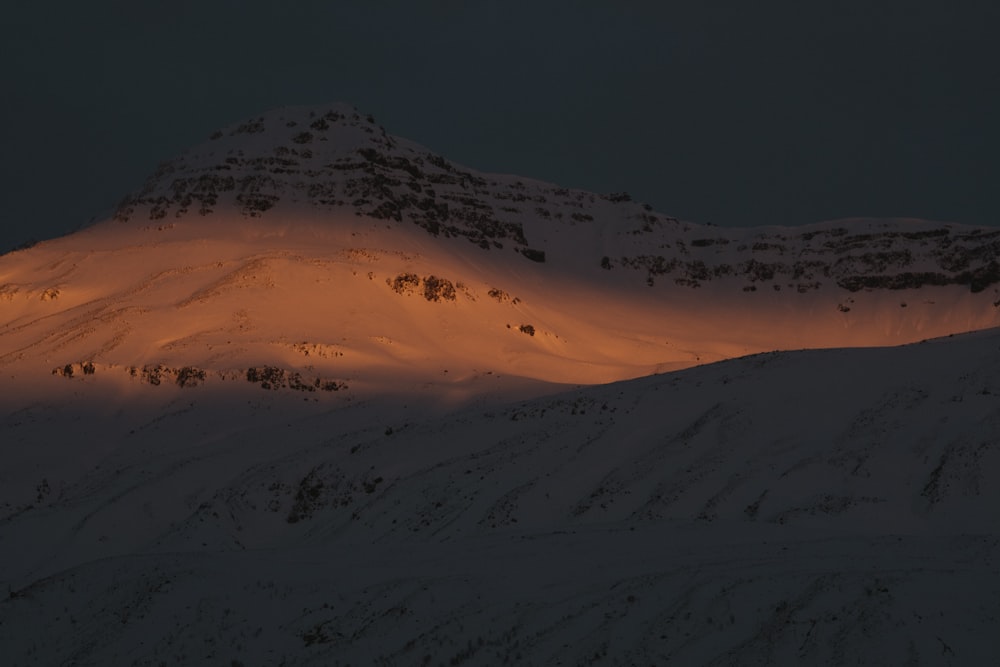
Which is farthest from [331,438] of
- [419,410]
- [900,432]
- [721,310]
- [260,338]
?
[721,310]

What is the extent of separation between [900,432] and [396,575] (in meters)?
12.0

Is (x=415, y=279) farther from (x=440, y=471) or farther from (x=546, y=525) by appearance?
(x=546, y=525)

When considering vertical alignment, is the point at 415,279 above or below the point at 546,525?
above

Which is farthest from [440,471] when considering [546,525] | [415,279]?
[415,279]

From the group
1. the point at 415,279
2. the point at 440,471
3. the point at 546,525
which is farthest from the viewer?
the point at 415,279

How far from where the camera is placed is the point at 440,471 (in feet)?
70.7

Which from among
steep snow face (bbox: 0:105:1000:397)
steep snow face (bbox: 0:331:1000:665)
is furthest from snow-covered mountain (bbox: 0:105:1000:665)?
steep snow face (bbox: 0:105:1000:397)

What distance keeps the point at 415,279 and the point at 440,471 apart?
30048 millimetres

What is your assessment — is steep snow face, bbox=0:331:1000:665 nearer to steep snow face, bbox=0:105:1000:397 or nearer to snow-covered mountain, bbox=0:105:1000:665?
snow-covered mountain, bbox=0:105:1000:665

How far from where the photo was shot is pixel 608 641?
30.9ft

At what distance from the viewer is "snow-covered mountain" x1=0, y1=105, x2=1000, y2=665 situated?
10.2 m

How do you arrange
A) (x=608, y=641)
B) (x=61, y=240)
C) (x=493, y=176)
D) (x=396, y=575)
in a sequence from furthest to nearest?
(x=493, y=176) → (x=61, y=240) → (x=396, y=575) → (x=608, y=641)

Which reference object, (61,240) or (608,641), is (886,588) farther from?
(61,240)

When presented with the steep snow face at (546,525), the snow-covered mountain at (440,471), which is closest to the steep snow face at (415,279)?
the snow-covered mountain at (440,471)
